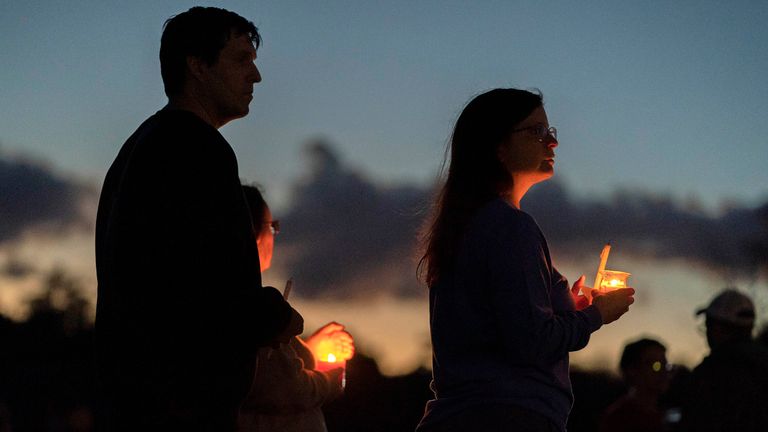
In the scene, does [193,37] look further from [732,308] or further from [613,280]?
[732,308]

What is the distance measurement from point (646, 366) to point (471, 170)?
4358 millimetres

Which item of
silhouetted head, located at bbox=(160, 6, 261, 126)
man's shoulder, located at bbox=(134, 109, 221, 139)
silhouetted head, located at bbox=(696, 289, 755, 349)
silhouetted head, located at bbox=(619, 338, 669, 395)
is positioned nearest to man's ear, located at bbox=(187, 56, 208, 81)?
silhouetted head, located at bbox=(160, 6, 261, 126)

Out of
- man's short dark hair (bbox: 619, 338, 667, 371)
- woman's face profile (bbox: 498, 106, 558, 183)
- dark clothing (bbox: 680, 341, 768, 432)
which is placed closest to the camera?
woman's face profile (bbox: 498, 106, 558, 183)

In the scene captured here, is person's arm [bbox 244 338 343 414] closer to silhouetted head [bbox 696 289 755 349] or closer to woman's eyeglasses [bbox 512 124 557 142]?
woman's eyeglasses [bbox 512 124 557 142]

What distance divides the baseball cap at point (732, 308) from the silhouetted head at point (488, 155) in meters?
2.91

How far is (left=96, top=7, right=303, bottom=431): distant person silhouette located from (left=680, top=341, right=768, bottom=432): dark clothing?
3.55 metres

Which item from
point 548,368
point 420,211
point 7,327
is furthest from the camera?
point 7,327

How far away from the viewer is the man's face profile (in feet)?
11.0

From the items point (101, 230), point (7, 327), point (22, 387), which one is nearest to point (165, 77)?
point (101, 230)

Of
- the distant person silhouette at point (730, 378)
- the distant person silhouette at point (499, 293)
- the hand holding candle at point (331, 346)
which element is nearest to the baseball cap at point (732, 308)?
the distant person silhouette at point (730, 378)

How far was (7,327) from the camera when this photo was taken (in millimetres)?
45781

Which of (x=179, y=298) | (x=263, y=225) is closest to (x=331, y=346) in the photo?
(x=263, y=225)

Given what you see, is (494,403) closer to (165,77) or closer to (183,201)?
(183,201)

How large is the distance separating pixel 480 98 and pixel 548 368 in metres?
1.02
